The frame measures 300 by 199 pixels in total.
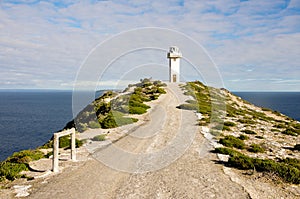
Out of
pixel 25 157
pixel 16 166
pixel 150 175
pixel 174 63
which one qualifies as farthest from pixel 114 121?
pixel 174 63

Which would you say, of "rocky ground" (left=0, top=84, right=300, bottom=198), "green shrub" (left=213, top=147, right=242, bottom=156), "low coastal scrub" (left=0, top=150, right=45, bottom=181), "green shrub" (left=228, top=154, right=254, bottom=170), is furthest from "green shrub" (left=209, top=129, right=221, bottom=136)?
"low coastal scrub" (left=0, top=150, right=45, bottom=181)

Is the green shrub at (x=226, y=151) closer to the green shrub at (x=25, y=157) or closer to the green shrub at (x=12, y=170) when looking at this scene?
the green shrub at (x=25, y=157)

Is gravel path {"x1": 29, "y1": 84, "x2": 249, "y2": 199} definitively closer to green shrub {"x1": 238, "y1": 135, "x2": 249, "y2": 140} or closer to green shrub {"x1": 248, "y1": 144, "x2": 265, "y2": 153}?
green shrub {"x1": 248, "y1": 144, "x2": 265, "y2": 153}

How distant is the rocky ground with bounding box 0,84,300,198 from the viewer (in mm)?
10219

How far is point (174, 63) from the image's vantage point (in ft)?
197

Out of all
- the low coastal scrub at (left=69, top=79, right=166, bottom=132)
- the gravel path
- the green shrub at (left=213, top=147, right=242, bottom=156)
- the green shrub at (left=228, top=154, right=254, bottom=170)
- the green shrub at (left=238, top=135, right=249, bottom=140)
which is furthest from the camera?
the low coastal scrub at (left=69, top=79, right=166, bottom=132)

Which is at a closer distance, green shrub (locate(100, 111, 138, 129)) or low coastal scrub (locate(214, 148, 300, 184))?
low coastal scrub (locate(214, 148, 300, 184))

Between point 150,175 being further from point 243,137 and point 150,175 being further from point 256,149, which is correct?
point 243,137

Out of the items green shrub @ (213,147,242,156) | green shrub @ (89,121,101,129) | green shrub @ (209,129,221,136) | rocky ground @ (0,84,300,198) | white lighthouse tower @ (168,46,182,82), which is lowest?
rocky ground @ (0,84,300,198)

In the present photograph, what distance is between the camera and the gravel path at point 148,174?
33.5 feet

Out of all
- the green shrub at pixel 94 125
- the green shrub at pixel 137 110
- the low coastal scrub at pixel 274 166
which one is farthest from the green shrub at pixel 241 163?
the green shrub at pixel 137 110

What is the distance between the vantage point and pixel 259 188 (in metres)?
10.7

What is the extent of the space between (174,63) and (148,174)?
163ft

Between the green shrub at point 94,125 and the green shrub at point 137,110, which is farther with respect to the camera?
the green shrub at point 137,110
